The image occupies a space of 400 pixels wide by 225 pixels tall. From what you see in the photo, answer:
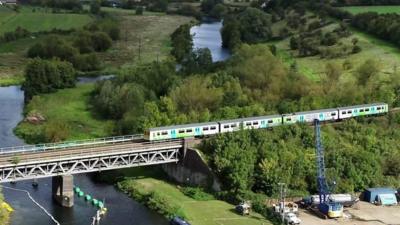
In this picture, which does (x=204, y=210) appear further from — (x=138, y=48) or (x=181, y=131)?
(x=138, y=48)

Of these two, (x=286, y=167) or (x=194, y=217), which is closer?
(x=194, y=217)

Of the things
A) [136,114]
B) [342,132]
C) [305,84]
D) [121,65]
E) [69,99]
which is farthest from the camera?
[121,65]

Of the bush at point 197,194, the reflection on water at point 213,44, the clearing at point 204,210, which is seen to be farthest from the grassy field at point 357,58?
the clearing at point 204,210

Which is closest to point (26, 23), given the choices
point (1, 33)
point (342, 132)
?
point (1, 33)

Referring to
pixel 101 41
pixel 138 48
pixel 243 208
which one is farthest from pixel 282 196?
pixel 138 48

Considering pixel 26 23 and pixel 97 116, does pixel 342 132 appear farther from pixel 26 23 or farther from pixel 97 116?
pixel 26 23

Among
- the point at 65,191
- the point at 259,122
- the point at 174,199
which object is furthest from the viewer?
the point at 259,122

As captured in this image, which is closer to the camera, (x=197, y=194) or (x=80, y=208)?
(x=80, y=208)

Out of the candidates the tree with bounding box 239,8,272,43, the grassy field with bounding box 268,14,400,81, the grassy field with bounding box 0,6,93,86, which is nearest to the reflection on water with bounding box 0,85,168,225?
the grassy field with bounding box 268,14,400,81
